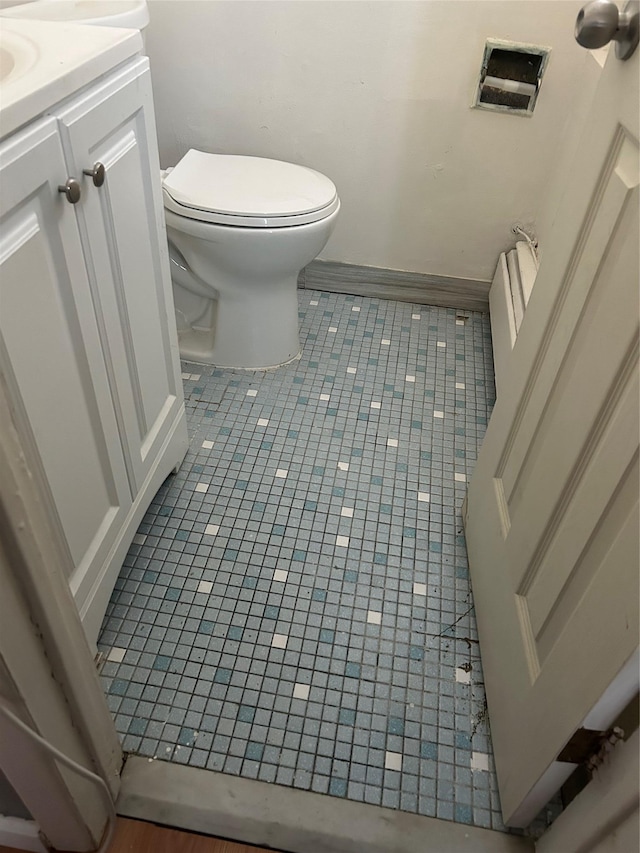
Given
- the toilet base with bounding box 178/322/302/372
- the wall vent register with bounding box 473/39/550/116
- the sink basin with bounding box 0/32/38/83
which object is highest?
the sink basin with bounding box 0/32/38/83

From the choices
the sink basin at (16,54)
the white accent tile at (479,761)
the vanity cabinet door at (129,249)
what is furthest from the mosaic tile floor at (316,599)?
the sink basin at (16,54)

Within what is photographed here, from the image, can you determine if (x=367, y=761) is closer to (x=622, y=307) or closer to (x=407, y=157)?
(x=622, y=307)

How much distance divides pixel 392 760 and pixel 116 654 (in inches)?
18.1

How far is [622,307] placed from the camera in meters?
0.62

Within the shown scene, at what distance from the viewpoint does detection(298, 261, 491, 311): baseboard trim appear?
6.19ft

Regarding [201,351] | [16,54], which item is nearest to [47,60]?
[16,54]

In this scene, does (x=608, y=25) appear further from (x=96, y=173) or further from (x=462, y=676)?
(x=462, y=676)

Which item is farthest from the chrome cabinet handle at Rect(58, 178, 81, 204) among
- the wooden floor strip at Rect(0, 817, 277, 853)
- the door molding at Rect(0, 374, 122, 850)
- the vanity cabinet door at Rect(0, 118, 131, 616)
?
the wooden floor strip at Rect(0, 817, 277, 853)

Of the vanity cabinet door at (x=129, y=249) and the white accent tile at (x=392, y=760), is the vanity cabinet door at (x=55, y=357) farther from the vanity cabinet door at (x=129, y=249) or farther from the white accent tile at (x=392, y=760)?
the white accent tile at (x=392, y=760)

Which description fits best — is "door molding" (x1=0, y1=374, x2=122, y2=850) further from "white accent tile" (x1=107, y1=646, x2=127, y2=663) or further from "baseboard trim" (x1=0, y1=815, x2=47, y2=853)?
"white accent tile" (x1=107, y1=646, x2=127, y2=663)

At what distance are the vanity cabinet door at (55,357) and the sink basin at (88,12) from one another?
2.38 feet

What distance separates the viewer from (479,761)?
2.91 ft

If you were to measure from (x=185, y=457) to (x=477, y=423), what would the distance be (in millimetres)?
704

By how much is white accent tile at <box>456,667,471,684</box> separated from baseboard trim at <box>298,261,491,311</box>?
1227mm
